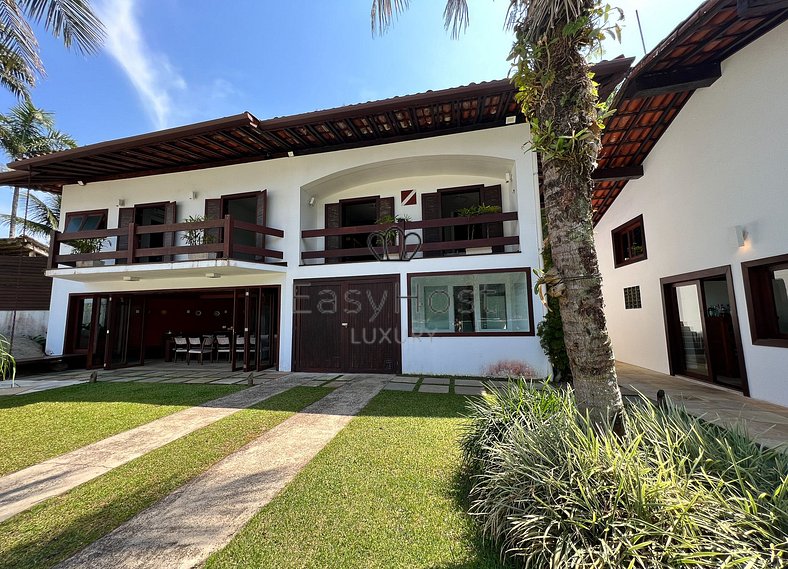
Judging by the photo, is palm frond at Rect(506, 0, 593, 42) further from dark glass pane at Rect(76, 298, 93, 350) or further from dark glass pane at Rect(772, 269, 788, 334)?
dark glass pane at Rect(76, 298, 93, 350)

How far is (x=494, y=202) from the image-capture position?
8703 mm

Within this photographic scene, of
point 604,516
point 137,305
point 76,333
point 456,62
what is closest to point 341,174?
point 456,62

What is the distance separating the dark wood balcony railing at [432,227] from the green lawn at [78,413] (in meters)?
4.00

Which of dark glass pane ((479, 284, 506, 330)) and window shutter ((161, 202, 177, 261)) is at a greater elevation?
window shutter ((161, 202, 177, 261))

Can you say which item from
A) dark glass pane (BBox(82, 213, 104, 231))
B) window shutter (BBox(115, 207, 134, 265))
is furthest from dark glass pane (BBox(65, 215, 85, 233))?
window shutter (BBox(115, 207, 134, 265))

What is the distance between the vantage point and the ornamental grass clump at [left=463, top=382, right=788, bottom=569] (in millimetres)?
1442

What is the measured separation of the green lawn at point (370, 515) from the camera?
1903 mm

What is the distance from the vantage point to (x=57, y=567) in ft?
6.07

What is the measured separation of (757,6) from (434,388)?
7.32 m

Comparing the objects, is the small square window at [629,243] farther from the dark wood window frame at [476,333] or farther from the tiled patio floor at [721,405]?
the dark wood window frame at [476,333]

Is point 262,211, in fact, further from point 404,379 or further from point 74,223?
point 74,223

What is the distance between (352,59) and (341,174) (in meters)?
2.62

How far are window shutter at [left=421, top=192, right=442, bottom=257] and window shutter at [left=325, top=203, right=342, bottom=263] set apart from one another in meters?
2.51

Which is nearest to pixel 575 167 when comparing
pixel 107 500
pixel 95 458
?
pixel 107 500
